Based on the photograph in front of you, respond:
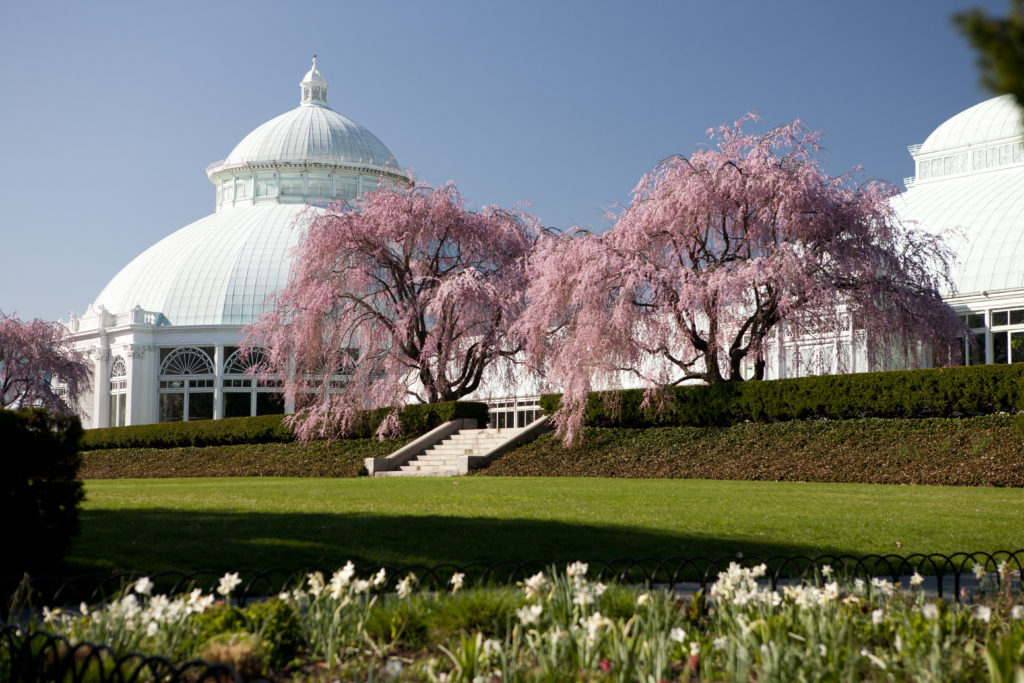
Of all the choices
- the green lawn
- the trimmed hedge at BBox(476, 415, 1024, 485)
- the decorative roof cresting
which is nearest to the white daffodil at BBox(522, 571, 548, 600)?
the green lawn

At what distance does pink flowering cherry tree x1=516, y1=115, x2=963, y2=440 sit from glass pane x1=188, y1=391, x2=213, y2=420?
93.1 feet

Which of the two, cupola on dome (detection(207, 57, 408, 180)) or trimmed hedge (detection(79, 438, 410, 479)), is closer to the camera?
trimmed hedge (detection(79, 438, 410, 479))

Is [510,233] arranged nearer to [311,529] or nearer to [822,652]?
[311,529]

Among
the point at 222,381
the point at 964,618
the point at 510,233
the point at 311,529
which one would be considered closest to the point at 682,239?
the point at 510,233

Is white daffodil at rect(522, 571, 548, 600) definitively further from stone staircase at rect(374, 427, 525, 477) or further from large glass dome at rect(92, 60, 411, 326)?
large glass dome at rect(92, 60, 411, 326)

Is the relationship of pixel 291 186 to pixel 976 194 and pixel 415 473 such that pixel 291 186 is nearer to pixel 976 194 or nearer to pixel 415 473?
pixel 415 473

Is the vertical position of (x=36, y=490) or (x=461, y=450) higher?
(x=36, y=490)

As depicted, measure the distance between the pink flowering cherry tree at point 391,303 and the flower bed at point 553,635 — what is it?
827 inches

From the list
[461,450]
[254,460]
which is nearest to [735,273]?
[461,450]

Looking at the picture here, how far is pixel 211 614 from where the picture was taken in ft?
16.6

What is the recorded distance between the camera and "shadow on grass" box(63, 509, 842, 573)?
8234mm

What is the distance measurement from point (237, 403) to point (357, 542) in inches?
1561

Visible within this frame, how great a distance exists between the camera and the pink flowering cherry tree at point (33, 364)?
4050cm

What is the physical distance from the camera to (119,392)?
47531mm
